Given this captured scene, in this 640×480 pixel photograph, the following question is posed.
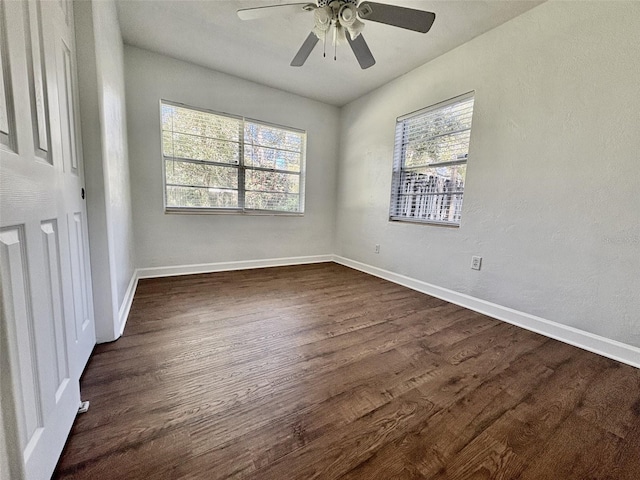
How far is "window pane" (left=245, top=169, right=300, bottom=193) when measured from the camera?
11.7ft

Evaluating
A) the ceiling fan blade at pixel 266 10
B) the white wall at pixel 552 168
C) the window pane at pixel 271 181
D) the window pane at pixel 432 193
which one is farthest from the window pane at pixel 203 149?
the white wall at pixel 552 168

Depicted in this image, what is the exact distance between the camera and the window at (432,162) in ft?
8.50

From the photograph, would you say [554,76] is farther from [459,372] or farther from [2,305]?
[2,305]

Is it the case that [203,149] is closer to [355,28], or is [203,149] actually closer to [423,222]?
[355,28]

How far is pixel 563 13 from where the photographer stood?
186 cm

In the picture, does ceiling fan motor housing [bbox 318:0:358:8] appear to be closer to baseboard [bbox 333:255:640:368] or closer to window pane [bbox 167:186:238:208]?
window pane [bbox 167:186:238:208]

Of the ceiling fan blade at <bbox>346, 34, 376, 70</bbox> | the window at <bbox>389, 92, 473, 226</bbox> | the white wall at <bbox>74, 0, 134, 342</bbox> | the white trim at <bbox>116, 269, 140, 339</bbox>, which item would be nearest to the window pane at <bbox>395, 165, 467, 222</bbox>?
the window at <bbox>389, 92, 473, 226</bbox>

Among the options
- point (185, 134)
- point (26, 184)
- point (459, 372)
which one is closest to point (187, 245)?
point (185, 134)

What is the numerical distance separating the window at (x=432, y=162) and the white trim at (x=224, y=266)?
1571 millimetres

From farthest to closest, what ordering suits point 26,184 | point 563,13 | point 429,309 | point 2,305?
point 429,309
point 563,13
point 26,184
point 2,305

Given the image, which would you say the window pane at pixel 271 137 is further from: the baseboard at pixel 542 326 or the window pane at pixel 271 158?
the baseboard at pixel 542 326

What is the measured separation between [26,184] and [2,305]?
37 centimetres

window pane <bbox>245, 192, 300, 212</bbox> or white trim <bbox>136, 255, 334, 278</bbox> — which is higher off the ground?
window pane <bbox>245, 192, 300, 212</bbox>

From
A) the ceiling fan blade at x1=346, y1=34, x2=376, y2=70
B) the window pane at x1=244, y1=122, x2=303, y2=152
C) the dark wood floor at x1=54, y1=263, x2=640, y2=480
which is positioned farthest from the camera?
the window pane at x1=244, y1=122, x2=303, y2=152
